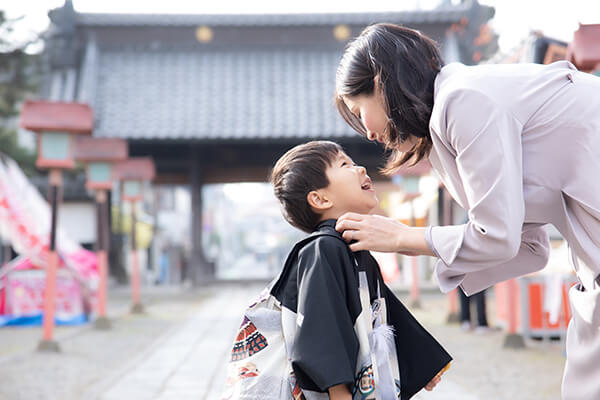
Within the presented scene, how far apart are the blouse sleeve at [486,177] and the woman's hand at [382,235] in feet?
0.23

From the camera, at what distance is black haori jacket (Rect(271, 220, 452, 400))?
1.60 meters

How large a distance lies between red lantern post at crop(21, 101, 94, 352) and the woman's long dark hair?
5366 mm

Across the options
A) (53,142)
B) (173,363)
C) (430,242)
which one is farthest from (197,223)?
(430,242)

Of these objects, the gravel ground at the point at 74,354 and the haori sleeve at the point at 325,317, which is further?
the gravel ground at the point at 74,354

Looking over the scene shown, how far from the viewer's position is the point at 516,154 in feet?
4.72

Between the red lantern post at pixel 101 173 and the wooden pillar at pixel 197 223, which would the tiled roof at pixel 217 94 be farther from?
the red lantern post at pixel 101 173

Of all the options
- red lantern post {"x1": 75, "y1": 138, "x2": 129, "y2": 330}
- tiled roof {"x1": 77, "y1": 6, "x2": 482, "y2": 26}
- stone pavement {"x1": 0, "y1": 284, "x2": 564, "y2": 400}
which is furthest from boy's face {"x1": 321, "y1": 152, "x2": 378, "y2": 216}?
tiled roof {"x1": 77, "y1": 6, "x2": 482, "y2": 26}

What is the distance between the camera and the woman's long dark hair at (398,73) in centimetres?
162

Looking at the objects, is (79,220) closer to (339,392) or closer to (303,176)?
→ (303,176)

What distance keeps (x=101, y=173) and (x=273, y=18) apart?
7.27 metres

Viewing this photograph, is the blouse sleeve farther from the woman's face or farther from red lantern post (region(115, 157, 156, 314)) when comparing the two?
red lantern post (region(115, 157, 156, 314))

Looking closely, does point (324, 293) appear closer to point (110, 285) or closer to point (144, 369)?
point (144, 369)

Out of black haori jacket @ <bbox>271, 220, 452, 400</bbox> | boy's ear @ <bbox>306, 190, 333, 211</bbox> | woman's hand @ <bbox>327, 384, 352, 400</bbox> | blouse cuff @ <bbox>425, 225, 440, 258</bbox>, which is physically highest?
boy's ear @ <bbox>306, 190, 333, 211</bbox>

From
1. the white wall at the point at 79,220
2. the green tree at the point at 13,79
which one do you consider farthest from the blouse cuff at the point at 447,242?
the white wall at the point at 79,220
